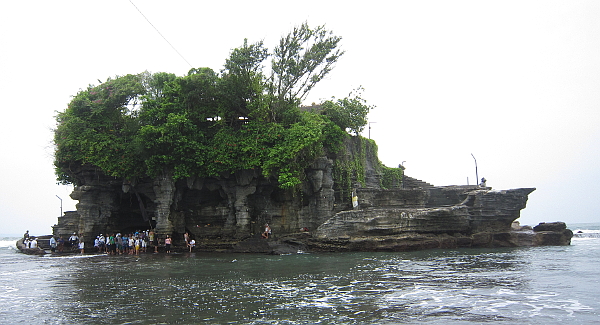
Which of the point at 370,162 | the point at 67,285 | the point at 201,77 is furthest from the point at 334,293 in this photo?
the point at 370,162

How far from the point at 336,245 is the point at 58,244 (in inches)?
779

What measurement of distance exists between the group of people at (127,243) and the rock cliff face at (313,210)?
133 cm

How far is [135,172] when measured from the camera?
83.6ft

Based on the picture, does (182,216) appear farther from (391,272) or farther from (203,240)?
(391,272)

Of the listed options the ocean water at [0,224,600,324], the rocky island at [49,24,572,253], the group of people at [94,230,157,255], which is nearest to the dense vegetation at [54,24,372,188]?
the rocky island at [49,24,572,253]

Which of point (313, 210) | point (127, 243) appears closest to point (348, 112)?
point (313, 210)

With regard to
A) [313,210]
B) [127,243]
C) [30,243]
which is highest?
[313,210]

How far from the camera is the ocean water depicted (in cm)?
859

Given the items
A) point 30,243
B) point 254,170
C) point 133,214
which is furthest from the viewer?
point 133,214

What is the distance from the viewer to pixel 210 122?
2605 cm

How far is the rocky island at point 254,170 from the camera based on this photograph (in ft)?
76.8

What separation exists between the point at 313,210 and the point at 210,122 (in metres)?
8.50

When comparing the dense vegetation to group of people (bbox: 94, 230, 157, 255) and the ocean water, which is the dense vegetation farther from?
the ocean water

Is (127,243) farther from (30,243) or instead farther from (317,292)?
(317,292)
